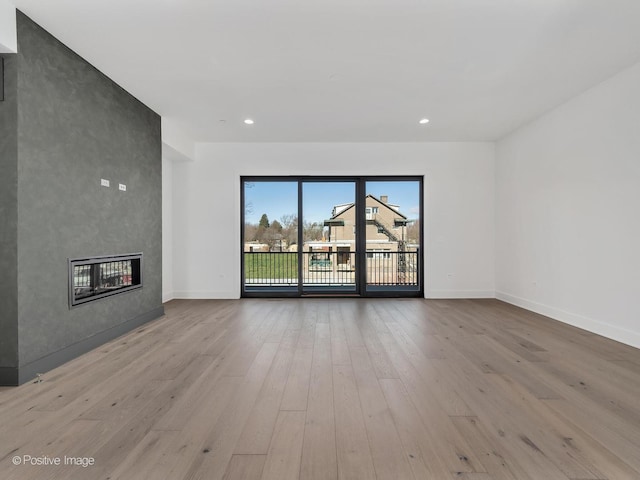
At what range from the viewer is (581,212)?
360 cm

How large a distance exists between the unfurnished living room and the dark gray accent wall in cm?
2

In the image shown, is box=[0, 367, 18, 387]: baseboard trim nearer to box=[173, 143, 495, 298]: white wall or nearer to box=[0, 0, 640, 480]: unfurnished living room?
box=[0, 0, 640, 480]: unfurnished living room

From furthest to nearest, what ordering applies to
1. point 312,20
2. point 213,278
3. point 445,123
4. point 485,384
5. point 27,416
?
point 213,278 → point 445,123 → point 312,20 → point 485,384 → point 27,416

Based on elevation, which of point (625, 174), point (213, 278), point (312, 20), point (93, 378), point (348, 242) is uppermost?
point (312, 20)

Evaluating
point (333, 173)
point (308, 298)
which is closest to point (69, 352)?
point (308, 298)

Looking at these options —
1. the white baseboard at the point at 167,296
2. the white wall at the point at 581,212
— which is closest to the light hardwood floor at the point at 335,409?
the white wall at the point at 581,212

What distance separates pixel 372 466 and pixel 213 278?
460 cm

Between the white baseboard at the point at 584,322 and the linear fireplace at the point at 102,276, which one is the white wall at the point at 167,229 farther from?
the white baseboard at the point at 584,322

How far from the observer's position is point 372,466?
1.37 meters

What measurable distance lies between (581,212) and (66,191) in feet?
18.3

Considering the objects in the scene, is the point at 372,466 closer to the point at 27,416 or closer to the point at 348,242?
the point at 27,416

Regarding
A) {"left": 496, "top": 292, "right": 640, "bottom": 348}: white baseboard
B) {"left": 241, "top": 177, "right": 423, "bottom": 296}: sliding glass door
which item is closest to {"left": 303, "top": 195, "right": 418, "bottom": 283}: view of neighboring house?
{"left": 241, "top": 177, "right": 423, "bottom": 296}: sliding glass door

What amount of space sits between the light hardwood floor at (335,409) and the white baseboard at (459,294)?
6.62 feet

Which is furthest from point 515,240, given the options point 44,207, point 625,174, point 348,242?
point 44,207
